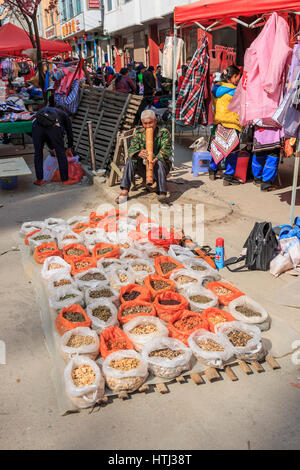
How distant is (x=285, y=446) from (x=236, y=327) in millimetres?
1009

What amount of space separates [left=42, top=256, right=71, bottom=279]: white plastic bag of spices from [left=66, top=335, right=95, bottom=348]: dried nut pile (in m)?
1.07

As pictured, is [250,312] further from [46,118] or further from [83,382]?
[46,118]

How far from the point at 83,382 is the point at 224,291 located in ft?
5.20

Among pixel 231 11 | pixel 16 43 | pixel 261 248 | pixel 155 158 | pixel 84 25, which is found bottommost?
pixel 261 248

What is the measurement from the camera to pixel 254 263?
13.9ft


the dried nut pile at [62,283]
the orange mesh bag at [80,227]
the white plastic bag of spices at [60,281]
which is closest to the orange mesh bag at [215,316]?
the white plastic bag of spices at [60,281]

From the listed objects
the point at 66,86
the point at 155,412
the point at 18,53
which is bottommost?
the point at 155,412

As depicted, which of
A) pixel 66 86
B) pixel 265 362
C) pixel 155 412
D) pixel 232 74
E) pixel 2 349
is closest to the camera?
pixel 155 412

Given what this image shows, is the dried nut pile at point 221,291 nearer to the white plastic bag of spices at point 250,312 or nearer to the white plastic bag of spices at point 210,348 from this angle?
the white plastic bag of spices at point 250,312

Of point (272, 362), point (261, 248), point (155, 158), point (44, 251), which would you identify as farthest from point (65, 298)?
point (155, 158)

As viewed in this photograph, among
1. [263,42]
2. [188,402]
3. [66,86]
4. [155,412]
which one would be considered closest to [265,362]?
[188,402]

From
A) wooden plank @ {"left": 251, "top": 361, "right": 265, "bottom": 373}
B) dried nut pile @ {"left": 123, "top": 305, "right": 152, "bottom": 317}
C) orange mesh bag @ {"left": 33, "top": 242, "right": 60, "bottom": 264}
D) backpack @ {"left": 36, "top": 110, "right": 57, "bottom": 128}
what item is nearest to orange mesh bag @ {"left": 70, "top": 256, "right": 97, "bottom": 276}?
orange mesh bag @ {"left": 33, "top": 242, "right": 60, "bottom": 264}

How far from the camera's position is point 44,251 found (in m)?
4.54

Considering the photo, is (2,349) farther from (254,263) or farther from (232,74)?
(232,74)
